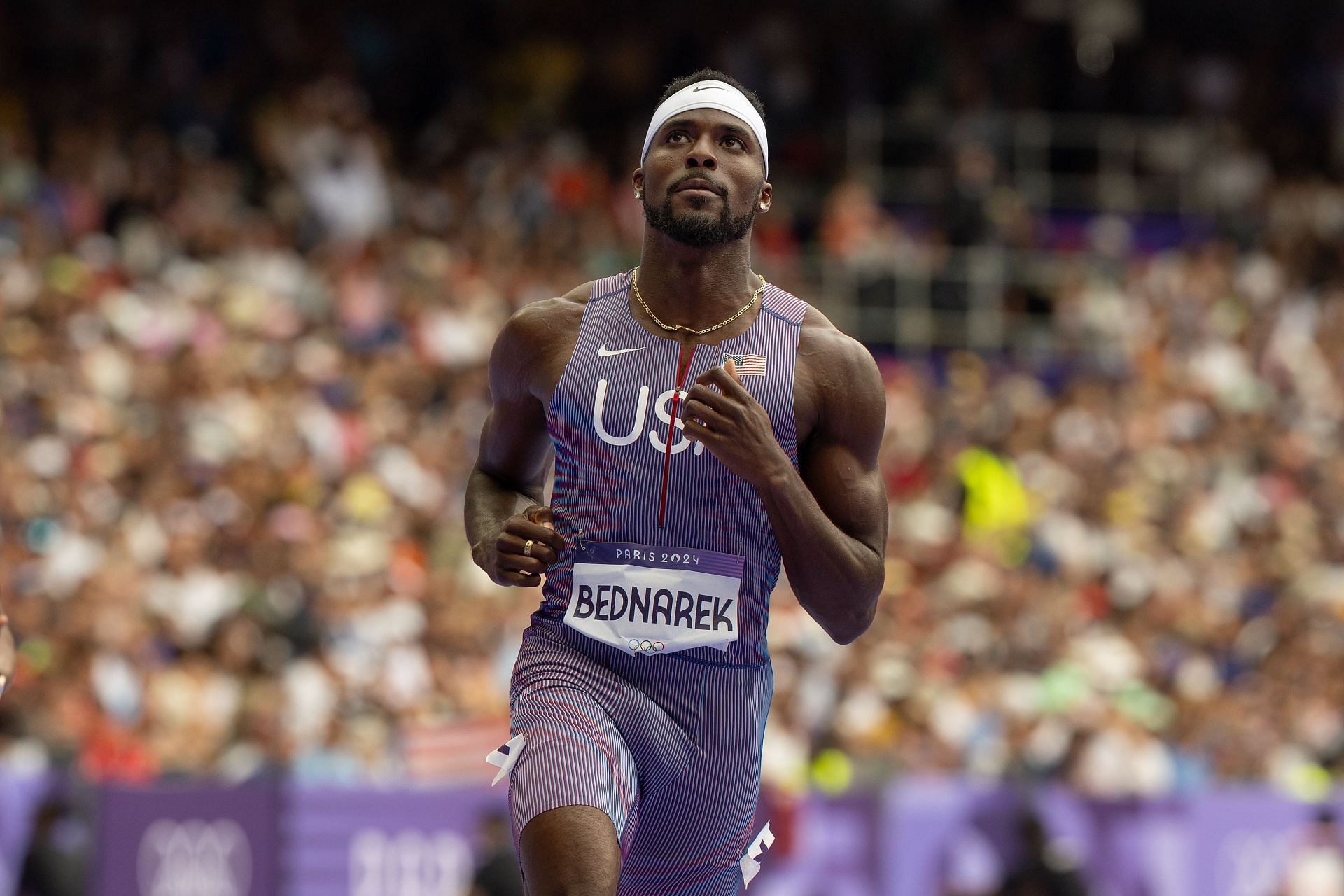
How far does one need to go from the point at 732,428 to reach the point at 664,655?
70cm

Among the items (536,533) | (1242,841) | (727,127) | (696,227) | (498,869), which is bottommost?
(498,869)

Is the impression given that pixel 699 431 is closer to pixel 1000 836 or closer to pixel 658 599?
pixel 658 599

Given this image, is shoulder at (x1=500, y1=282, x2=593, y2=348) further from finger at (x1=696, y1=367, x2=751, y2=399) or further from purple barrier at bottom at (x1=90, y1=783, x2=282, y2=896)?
purple barrier at bottom at (x1=90, y1=783, x2=282, y2=896)

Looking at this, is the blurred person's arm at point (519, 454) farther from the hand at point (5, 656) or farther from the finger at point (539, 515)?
the hand at point (5, 656)

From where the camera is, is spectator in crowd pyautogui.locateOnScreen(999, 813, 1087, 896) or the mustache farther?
spectator in crowd pyautogui.locateOnScreen(999, 813, 1087, 896)

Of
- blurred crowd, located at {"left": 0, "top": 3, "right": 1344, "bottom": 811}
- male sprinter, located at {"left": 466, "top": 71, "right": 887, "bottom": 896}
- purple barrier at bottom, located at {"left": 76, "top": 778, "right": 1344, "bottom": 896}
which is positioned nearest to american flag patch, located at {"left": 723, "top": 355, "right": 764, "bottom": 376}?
male sprinter, located at {"left": 466, "top": 71, "right": 887, "bottom": 896}

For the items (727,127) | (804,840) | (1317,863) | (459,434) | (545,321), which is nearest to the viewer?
(727,127)

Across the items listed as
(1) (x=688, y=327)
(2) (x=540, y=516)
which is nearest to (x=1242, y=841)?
(1) (x=688, y=327)

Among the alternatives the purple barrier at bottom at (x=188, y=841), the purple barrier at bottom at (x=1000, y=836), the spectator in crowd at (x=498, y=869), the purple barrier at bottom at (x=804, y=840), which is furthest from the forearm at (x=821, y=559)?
the purple barrier at bottom at (x=1000, y=836)

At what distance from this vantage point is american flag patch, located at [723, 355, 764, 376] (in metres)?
5.41

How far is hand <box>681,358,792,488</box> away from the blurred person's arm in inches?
18.9

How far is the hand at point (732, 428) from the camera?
5070mm

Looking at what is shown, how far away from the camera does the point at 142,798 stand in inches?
424

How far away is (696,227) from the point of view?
17.9 feet
